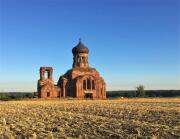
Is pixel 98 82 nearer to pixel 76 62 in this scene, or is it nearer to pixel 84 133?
pixel 76 62

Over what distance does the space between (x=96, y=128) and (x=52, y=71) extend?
47766mm

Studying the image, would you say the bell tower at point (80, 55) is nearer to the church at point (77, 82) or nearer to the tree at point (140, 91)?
the church at point (77, 82)

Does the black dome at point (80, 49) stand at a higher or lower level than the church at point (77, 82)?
higher

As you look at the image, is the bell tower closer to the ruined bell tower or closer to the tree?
the ruined bell tower

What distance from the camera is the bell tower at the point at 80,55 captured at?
64312 mm

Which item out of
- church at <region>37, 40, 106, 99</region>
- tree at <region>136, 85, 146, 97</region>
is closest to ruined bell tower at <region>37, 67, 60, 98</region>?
church at <region>37, 40, 106, 99</region>

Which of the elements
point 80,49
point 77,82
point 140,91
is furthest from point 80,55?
point 140,91

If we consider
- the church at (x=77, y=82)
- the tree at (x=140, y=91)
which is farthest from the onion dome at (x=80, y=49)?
the tree at (x=140, y=91)

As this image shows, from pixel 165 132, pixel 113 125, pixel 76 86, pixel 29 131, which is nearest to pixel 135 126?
pixel 113 125

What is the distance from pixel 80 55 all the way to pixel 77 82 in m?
5.54

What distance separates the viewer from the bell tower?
6431cm

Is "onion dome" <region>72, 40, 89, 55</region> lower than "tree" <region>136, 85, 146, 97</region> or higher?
higher

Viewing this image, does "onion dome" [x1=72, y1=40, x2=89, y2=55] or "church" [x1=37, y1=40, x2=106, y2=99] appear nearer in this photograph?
"church" [x1=37, y1=40, x2=106, y2=99]

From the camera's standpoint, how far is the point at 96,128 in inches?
654
